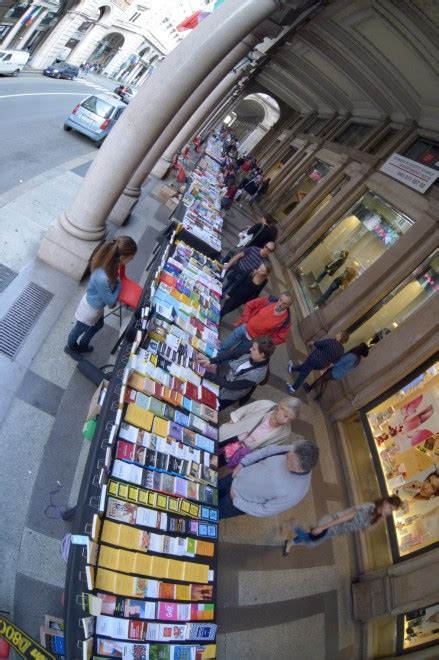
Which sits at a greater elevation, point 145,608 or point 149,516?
point 149,516

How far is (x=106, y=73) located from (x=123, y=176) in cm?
5351

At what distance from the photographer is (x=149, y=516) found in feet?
12.1

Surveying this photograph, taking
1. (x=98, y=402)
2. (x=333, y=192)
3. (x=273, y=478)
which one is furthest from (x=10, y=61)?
(x=273, y=478)

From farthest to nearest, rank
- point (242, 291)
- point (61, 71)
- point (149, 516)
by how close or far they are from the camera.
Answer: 1. point (61, 71)
2. point (242, 291)
3. point (149, 516)

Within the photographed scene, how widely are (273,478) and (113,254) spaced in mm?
3024

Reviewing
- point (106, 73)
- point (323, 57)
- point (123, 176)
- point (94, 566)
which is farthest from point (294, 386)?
point (106, 73)

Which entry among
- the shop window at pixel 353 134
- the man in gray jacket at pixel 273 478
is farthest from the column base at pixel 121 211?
the shop window at pixel 353 134

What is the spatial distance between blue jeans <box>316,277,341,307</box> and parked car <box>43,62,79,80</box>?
30.9 m

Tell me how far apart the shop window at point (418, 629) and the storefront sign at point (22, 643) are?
15.2ft

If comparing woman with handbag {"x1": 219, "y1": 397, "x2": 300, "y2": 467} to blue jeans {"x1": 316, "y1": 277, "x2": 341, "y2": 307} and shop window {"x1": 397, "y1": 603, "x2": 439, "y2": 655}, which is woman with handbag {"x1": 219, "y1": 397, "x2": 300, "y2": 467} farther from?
blue jeans {"x1": 316, "y1": 277, "x2": 341, "y2": 307}

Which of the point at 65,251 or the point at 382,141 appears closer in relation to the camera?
the point at 65,251

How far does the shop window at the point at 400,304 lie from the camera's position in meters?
8.00

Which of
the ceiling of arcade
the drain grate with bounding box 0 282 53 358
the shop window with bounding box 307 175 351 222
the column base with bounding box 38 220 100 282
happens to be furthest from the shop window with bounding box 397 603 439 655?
the shop window with bounding box 307 175 351 222

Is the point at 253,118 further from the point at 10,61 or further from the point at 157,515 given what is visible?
the point at 157,515
